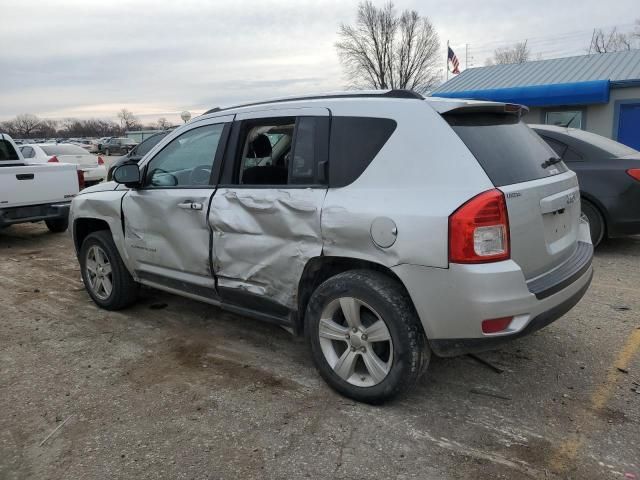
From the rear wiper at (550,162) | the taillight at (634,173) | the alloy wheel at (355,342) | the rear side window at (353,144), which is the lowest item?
the alloy wheel at (355,342)

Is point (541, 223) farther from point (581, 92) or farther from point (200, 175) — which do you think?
point (581, 92)

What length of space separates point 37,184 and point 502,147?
7.36 m

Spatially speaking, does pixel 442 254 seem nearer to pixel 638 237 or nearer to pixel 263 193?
pixel 263 193

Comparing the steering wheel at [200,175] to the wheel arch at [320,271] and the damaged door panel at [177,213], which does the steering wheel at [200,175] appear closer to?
the damaged door panel at [177,213]

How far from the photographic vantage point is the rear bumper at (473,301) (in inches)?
106

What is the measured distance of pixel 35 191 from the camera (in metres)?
8.06

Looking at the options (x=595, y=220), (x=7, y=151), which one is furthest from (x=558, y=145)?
(x=7, y=151)

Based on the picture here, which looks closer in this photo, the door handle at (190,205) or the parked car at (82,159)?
the door handle at (190,205)

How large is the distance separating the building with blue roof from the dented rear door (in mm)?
13536

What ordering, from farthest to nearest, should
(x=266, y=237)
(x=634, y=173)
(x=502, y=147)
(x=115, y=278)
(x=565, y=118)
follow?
1. (x=565, y=118)
2. (x=634, y=173)
3. (x=115, y=278)
4. (x=266, y=237)
5. (x=502, y=147)

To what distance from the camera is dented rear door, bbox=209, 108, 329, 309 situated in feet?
10.7

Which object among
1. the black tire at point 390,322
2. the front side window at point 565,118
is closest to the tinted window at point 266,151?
the black tire at point 390,322

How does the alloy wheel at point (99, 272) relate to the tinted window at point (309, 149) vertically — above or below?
below

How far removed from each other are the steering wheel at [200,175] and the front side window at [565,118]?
1429 cm
